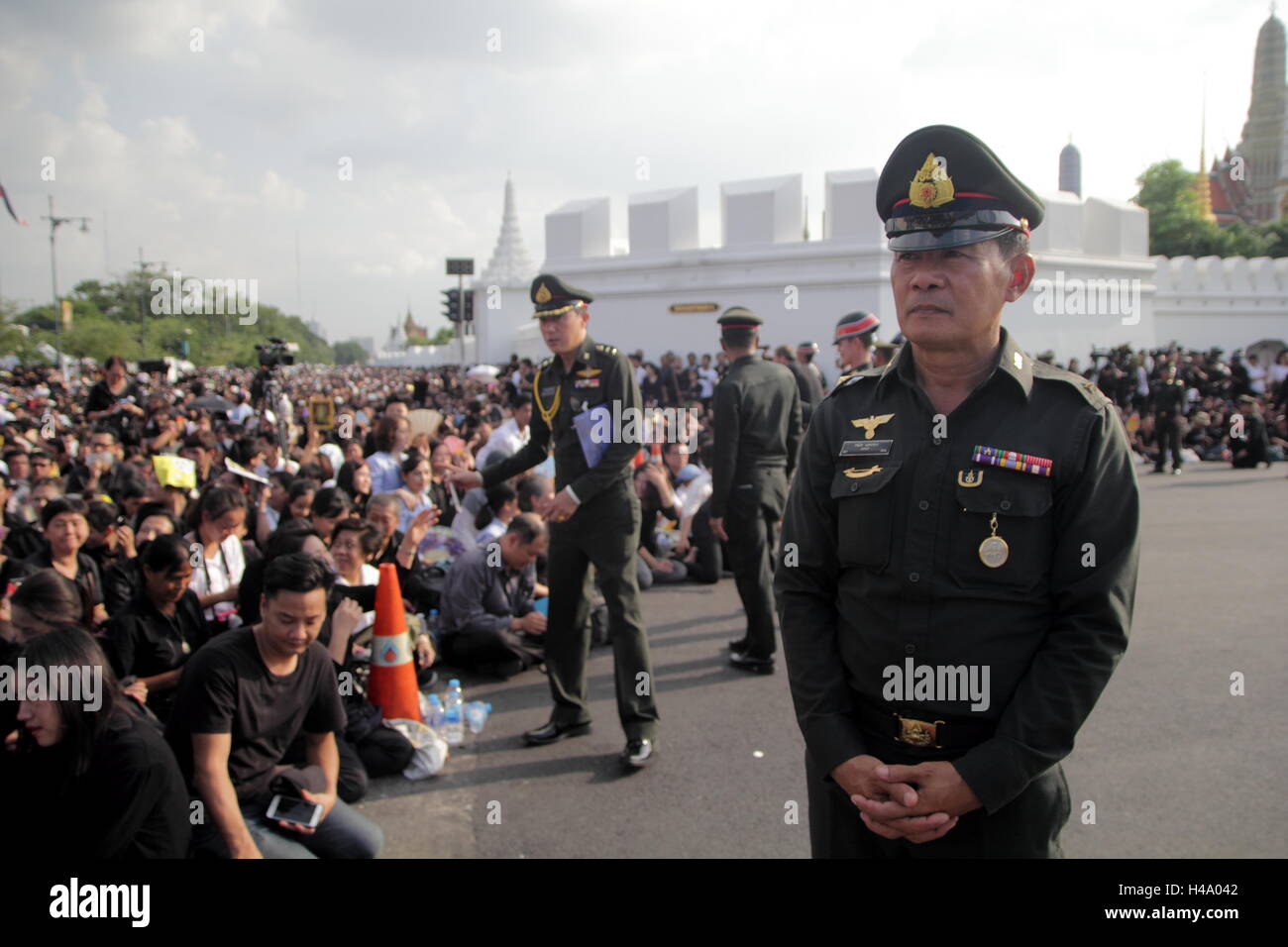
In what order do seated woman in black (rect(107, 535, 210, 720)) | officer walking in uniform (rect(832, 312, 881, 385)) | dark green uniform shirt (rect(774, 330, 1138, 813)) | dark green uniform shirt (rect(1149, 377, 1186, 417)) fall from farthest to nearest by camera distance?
dark green uniform shirt (rect(1149, 377, 1186, 417))
officer walking in uniform (rect(832, 312, 881, 385))
seated woman in black (rect(107, 535, 210, 720))
dark green uniform shirt (rect(774, 330, 1138, 813))

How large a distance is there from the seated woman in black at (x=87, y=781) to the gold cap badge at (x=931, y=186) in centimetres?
282

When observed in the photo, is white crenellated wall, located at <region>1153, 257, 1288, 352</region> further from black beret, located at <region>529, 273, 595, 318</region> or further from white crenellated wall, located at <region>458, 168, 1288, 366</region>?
black beret, located at <region>529, 273, 595, 318</region>

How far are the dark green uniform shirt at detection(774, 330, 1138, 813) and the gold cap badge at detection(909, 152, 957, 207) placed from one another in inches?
13.3

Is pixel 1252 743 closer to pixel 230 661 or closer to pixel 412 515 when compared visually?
pixel 230 661

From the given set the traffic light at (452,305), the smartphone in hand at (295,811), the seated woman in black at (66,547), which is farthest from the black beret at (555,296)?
the traffic light at (452,305)

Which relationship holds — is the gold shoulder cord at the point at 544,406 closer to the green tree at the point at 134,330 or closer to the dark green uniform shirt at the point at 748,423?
the dark green uniform shirt at the point at 748,423

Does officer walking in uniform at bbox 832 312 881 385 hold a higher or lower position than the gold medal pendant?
higher

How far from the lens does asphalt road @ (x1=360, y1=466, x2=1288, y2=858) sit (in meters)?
3.67

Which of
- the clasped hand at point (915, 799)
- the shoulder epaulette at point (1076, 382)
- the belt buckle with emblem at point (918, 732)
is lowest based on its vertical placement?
the clasped hand at point (915, 799)

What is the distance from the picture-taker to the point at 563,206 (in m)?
31.2

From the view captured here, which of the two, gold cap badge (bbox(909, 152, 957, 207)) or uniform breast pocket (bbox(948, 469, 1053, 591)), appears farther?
gold cap badge (bbox(909, 152, 957, 207))

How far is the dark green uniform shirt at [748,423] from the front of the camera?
225 inches

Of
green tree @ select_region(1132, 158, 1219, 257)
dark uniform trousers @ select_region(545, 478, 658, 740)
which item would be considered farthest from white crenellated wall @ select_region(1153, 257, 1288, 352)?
dark uniform trousers @ select_region(545, 478, 658, 740)
